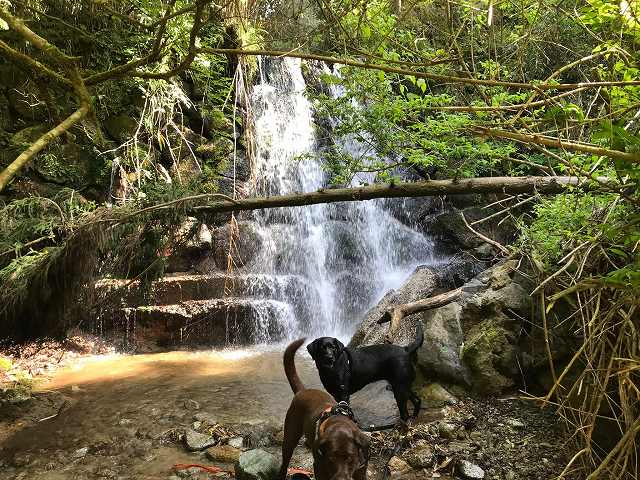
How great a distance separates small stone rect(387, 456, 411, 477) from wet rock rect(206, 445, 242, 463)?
1330 millimetres

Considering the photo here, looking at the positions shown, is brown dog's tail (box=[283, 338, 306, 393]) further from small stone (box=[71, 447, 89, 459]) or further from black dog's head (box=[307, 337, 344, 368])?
small stone (box=[71, 447, 89, 459])

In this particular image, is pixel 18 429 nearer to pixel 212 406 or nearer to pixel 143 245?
pixel 212 406

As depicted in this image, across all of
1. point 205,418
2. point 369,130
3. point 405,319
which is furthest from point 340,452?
point 369,130

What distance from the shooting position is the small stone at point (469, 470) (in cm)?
316

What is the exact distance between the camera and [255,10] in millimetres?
6086

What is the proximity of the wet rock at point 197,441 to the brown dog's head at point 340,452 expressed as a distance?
6.43ft

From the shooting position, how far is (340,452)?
7.77ft

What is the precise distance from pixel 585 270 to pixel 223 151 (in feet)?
31.4

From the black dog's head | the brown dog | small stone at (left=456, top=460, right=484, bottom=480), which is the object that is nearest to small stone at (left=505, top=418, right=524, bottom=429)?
small stone at (left=456, top=460, right=484, bottom=480)

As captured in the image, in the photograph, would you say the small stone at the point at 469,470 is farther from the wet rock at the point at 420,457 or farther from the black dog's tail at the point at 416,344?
the black dog's tail at the point at 416,344

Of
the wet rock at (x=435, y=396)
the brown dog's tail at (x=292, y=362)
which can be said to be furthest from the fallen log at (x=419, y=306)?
the brown dog's tail at (x=292, y=362)

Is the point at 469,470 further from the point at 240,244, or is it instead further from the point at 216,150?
the point at 216,150

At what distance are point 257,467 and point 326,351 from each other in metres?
1.17

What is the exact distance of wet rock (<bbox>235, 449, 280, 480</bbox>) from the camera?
3.17 meters
